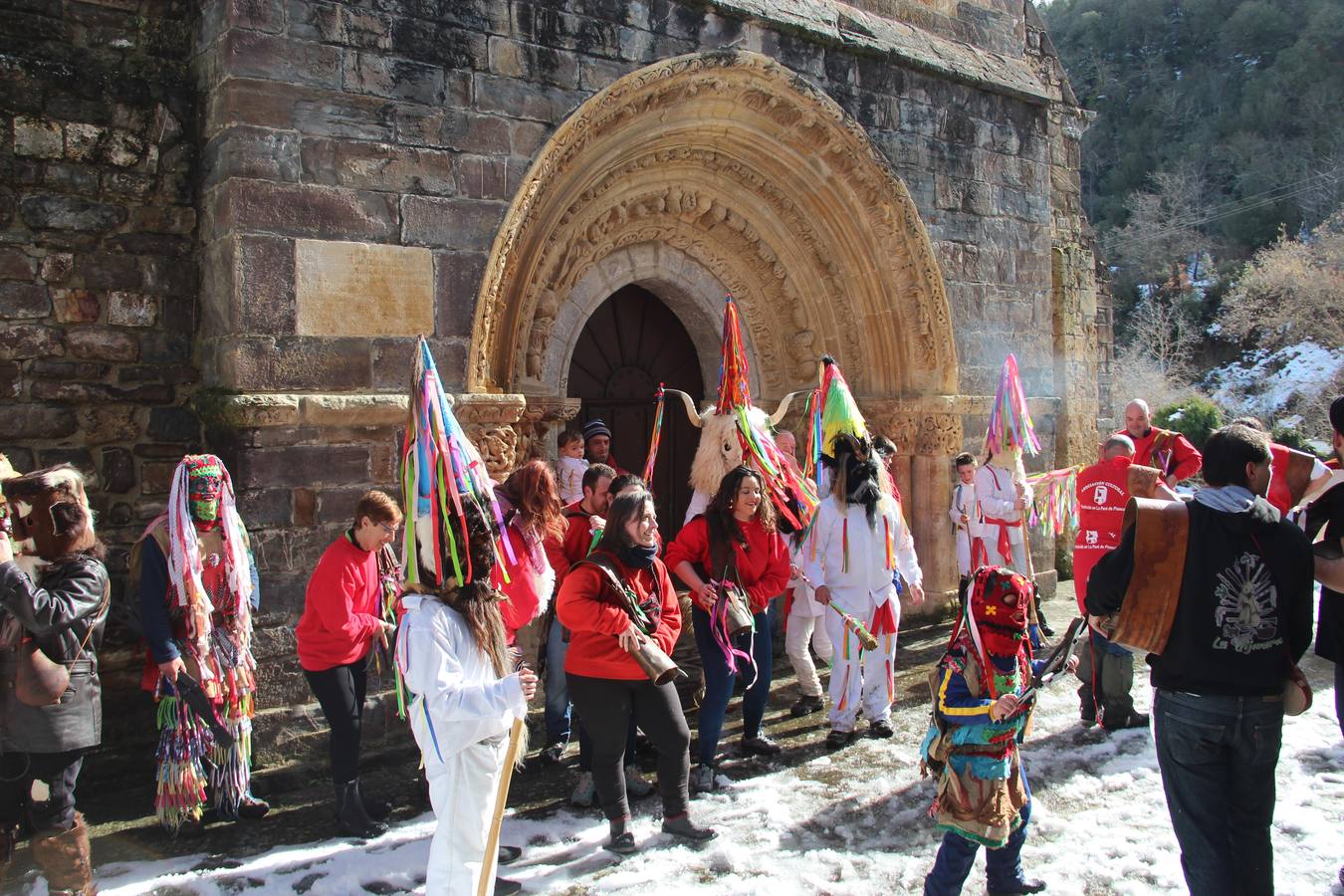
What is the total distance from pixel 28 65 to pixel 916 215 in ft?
18.3

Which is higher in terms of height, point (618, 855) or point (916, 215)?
point (916, 215)

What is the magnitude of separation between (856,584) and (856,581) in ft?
0.05

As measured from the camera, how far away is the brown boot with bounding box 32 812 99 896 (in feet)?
11.2

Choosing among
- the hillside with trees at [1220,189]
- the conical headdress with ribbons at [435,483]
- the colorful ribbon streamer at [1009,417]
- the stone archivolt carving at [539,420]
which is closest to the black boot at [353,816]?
the conical headdress with ribbons at [435,483]

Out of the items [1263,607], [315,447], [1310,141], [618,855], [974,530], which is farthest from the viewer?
[1310,141]

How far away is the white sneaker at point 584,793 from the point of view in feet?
14.6

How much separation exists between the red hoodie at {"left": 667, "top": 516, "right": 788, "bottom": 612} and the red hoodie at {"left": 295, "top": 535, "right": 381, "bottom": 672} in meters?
1.37

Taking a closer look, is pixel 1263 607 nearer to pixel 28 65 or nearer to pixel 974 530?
pixel 974 530

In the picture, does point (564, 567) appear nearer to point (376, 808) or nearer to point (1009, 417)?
point (376, 808)

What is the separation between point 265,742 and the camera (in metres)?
4.75

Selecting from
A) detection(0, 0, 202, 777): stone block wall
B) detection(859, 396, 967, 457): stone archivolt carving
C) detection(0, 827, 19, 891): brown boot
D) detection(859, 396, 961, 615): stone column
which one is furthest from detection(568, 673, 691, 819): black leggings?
detection(859, 396, 967, 457): stone archivolt carving

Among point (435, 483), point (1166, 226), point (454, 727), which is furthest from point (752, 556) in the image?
point (1166, 226)

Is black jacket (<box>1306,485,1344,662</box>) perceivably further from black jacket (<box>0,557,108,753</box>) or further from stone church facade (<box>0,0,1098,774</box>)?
black jacket (<box>0,557,108,753</box>)

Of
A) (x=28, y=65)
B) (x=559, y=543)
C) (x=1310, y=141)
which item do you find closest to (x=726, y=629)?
(x=559, y=543)
